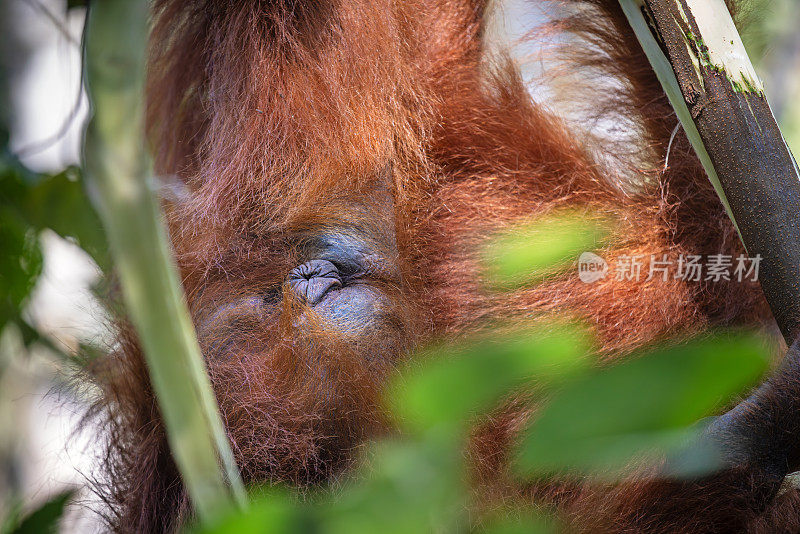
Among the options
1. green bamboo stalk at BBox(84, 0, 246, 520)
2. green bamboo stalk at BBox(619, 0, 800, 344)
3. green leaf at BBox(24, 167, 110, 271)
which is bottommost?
green bamboo stalk at BBox(619, 0, 800, 344)

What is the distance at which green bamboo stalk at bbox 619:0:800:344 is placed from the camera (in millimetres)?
793

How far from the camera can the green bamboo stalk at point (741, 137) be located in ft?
2.60

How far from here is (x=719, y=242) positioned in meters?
1.09

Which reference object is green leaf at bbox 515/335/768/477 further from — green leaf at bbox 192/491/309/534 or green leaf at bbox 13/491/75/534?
green leaf at bbox 13/491/75/534

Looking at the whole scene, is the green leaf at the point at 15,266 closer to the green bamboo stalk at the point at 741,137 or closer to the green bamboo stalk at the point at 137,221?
the green bamboo stalk at the point at 137,221

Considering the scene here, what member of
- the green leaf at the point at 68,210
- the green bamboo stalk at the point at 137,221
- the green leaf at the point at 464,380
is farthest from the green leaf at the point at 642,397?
the green leaf at the point at 68,210

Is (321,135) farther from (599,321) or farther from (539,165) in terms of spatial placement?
(599,321)

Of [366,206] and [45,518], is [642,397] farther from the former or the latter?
[366,206]

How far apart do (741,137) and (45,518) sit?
29.7 inches

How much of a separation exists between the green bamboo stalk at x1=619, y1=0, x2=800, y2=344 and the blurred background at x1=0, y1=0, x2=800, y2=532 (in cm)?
36

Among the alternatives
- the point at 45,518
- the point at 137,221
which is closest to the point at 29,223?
the point at 45,518

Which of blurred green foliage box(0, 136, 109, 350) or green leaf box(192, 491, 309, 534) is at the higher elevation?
blurred green foliage box(0, 136, 109, 350)

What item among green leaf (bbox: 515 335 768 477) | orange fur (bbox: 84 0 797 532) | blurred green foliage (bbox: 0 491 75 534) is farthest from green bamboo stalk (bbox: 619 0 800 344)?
blurred green foliage (bbox: 0 491 75 534)

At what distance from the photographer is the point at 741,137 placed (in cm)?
80
